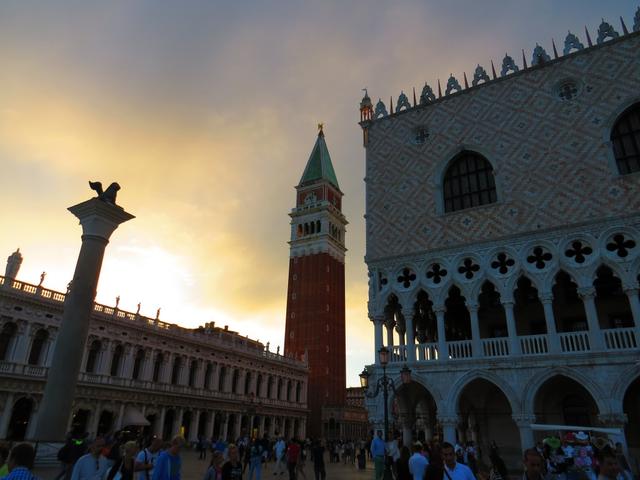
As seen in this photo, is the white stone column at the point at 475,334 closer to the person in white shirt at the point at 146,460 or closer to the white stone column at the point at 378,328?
the white stone column at the point at 378,328

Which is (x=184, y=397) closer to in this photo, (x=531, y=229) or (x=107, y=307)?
(x=107, y=307)

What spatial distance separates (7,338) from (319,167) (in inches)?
1844

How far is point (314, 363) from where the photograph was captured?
5378 centimetres

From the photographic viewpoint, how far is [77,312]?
12188 millimetres

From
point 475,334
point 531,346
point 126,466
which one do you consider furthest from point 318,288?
point 126,466

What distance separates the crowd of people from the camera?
190 inches

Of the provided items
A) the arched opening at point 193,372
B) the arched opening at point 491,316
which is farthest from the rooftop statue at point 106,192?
the arched opening at point 193,372

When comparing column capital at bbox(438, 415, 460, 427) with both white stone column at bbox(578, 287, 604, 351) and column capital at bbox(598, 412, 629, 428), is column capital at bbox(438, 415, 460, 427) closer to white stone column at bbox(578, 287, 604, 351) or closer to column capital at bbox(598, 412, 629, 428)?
column capital at bbox(598, 412, 629, 428)

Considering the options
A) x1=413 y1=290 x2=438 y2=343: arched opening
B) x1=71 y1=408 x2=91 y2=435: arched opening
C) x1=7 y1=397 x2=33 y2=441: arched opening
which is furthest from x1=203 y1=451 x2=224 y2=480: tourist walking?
x1=71 y1=408 x2=91 y2=435: arched opening

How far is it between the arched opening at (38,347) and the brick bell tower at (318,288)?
31.4 meters

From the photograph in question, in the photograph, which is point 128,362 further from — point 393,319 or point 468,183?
point 468,183

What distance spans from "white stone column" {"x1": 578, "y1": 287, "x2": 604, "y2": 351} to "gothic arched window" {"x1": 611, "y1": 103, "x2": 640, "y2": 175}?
4.64 metres

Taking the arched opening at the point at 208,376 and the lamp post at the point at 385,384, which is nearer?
the lamp post at the point at 385,384

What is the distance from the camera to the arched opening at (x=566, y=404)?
15.8m
